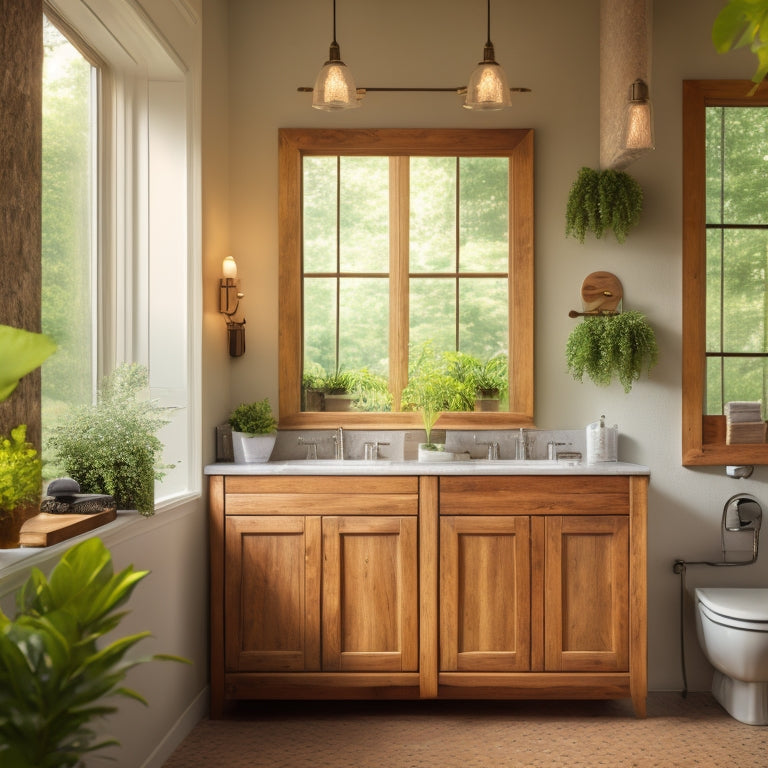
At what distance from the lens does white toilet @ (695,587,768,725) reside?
10.3ft

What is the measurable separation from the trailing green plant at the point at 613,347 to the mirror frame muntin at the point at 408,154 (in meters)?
0.24

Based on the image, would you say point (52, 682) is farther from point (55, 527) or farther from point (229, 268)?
point (229, 268)

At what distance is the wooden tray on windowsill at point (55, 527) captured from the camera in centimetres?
200

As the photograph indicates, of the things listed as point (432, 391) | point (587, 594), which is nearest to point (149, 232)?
point (432, 391)

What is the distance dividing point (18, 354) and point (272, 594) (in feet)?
8.72

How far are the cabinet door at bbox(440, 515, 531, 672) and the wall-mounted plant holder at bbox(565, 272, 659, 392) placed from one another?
2.47 ft

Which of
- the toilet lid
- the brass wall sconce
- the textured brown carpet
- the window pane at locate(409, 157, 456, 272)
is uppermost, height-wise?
the window pane at locate(409, 157, 456, 272)

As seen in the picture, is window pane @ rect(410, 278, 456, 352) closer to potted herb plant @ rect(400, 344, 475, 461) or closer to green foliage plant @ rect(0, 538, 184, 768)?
potted herb plant @ rect(400, 344, 475, 461)

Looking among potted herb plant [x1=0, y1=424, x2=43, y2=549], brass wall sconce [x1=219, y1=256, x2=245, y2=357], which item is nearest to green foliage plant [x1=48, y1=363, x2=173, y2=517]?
potted herb plant [x1=0, y1=424, x2=43, y2=549]

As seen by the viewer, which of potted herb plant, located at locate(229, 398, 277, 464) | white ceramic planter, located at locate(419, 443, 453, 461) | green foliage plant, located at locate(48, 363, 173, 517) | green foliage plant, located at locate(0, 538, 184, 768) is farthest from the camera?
white ceramic planter, located at locate(419, 443, 453, 461)

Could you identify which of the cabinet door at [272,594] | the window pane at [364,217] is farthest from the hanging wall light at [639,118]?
the cabinet door at [272,594]

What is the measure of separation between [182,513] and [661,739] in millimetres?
1965

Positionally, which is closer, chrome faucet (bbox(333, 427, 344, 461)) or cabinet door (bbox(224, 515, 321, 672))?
cabinet door (bbox(224, 515, 321, 672))

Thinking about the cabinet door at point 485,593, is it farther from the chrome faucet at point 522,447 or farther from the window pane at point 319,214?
the window pane at point 319,214
